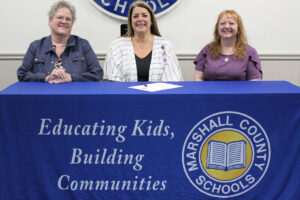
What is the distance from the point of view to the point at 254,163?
1769mm

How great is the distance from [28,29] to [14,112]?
168 cm

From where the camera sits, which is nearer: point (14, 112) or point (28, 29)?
point (14, 112)

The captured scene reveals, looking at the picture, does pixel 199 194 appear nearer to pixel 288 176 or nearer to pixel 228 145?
pixel 228 145

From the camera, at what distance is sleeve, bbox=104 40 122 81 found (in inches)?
97.1

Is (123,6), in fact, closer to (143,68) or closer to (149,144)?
(143,68)

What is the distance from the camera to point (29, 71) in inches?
90.0

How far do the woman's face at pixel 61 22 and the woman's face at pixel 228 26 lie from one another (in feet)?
3.71

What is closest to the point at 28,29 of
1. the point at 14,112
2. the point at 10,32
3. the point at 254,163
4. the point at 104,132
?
the point at 10,32

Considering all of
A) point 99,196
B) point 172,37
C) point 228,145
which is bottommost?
point 99,196

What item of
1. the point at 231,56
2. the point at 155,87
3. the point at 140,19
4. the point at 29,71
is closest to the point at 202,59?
the point at 231,56

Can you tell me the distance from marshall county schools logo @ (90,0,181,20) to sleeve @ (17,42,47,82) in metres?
0.98

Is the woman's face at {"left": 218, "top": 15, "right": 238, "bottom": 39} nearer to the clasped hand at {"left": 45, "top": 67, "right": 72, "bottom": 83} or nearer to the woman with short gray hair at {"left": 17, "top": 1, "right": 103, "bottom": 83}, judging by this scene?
the woman with short gray hair at {"left": 17, "top": 1, "right": 103, "bottom": 83}

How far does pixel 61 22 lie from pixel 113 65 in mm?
487

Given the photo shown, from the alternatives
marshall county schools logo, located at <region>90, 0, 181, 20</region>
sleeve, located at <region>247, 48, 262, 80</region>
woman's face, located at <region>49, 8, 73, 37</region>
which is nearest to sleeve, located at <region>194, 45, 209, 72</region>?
sleeve, located at <region>247, 48, 262, 80</region>
